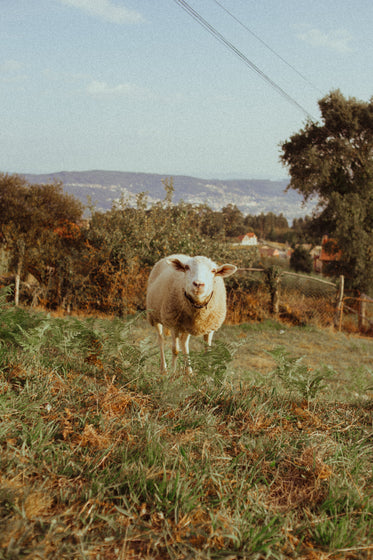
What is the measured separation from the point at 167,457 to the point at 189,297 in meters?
2.77

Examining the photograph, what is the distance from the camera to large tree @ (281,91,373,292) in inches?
694

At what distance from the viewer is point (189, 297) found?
505 centimetres

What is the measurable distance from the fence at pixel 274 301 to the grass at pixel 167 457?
9.08 meters

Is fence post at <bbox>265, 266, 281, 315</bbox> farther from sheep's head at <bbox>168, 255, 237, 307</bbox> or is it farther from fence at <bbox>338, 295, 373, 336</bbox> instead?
sheep's head at <bbox>168, 255, 237, 307</bbox>

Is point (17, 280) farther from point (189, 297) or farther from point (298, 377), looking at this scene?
point (298, 377)

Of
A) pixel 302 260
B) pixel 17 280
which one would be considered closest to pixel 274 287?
pixel 17 280

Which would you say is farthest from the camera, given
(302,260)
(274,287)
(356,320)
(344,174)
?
(302,260)

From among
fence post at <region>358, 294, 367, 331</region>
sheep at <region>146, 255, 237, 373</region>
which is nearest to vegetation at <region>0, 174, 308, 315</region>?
fence post at <region>358, 294, 367, 331</region>

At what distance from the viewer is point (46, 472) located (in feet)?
7.64

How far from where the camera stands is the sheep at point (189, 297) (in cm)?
471

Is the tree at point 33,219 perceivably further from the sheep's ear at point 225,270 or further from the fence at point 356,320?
the fence at point 356,320

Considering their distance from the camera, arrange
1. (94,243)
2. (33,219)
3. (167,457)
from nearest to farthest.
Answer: (167,457), (94,243), (33,219)

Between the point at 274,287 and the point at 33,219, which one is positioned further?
the point at 33,219

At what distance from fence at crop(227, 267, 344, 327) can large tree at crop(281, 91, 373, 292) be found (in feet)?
15.8
